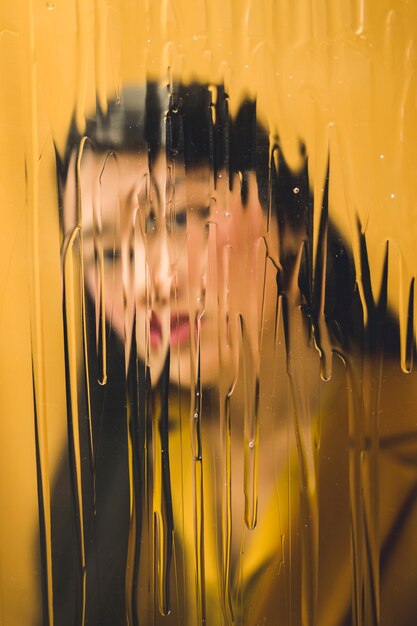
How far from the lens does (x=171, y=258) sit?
0.64m

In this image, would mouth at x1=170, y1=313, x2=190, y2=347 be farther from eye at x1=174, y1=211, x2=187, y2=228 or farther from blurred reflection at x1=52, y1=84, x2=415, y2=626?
eye at x1=174, y1=211, x2=187, y2=228

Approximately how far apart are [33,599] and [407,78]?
0.85 metres

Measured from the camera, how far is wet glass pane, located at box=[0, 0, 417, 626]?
61 cm

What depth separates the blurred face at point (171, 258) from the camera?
2.06ft

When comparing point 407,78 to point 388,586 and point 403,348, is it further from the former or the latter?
point 388,586

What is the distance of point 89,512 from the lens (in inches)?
26.0

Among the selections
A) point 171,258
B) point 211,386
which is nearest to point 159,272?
point 171,258

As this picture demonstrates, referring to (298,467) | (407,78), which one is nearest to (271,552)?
(298,467)

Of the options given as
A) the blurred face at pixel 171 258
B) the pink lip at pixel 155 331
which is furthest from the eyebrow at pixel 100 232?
the pink lip at pixel 155 331

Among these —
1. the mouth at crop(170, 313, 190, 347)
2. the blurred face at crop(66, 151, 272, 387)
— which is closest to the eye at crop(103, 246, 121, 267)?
the blurred face at crop(66, 151, 272, 387)

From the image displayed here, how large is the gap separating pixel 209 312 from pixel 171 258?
0.28ft

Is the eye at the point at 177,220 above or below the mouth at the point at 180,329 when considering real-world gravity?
above

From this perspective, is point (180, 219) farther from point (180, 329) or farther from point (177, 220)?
point (180, 329)

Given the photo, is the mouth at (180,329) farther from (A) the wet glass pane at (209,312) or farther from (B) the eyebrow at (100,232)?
(B) the eyebrow at (100,232)
